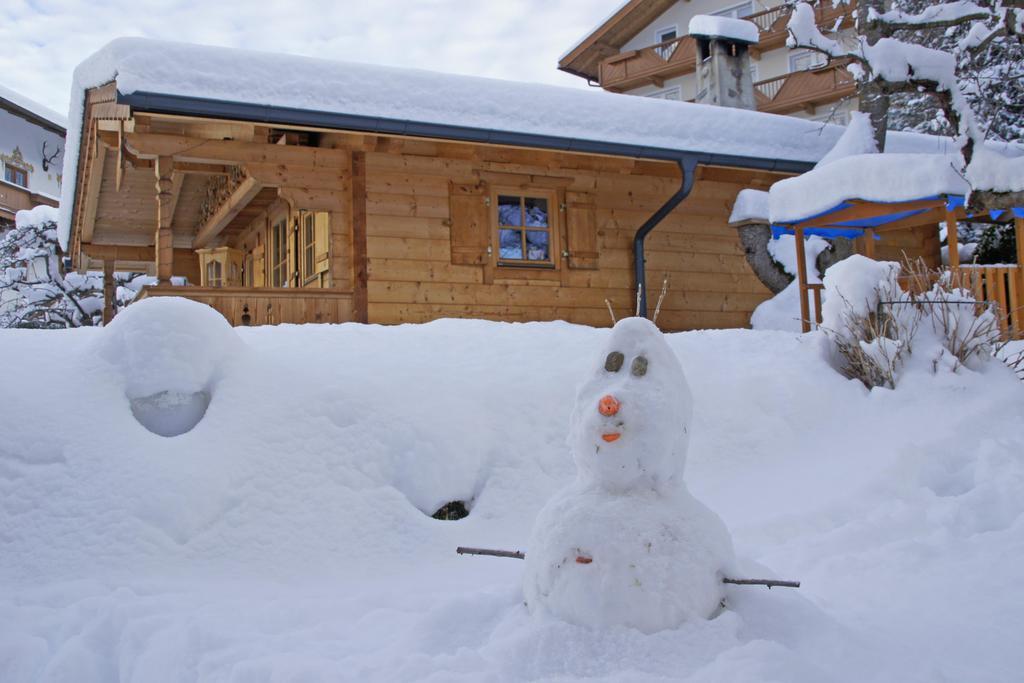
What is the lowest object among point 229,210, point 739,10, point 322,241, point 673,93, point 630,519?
point 630,519

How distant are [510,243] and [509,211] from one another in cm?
42

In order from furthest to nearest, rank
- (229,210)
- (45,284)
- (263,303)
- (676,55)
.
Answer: (676,55) < (45,284) < (229,210) < (263,303)

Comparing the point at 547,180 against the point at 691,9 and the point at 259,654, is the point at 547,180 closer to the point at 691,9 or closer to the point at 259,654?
the point at 259,654

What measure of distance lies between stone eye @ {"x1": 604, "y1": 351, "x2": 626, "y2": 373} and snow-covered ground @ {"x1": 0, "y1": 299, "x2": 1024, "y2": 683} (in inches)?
34.8

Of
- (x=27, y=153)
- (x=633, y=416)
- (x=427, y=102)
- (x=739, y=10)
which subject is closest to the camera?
(x=633, y=416)

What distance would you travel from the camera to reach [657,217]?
34.9 feet

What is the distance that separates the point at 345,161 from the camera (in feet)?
32.1

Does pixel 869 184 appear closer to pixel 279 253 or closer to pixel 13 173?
pixel 279 253

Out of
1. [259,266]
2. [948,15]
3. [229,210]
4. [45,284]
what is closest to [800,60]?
[948,15]

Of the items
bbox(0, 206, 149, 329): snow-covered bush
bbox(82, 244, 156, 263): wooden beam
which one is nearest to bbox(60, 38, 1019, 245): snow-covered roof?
bbox(82, 244, 156, 263): wooden beam

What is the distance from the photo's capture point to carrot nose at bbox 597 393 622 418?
2957mm

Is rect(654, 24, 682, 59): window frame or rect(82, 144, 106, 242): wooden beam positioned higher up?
rect(654, 24, 682, 59): window frame

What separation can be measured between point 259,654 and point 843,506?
325cm

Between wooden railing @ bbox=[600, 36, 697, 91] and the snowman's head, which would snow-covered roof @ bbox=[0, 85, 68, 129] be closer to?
wooden railing @ bbox=[600, 36, 697, 91]
